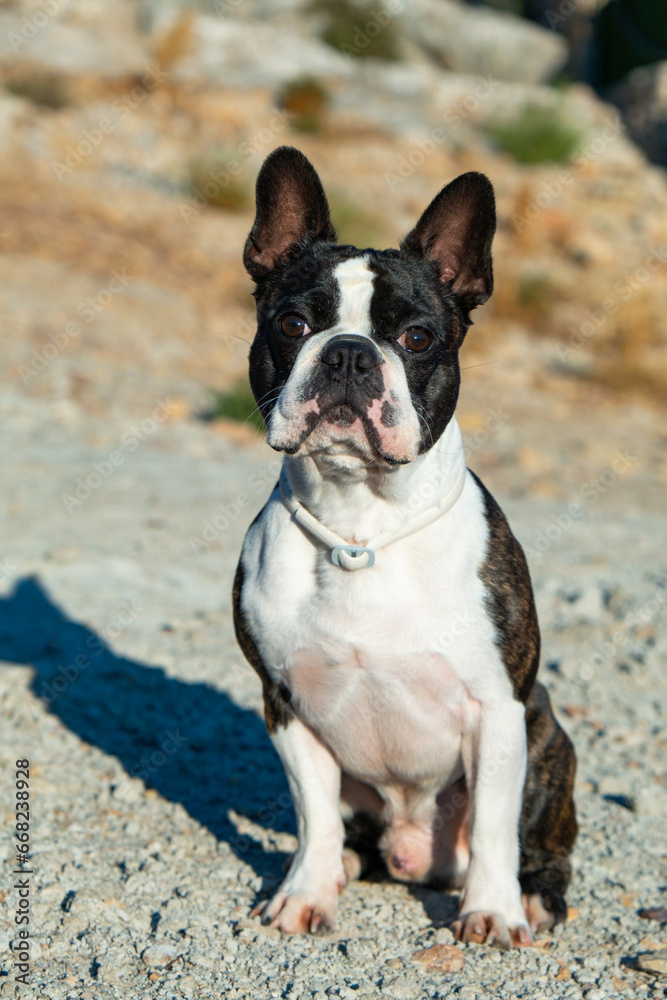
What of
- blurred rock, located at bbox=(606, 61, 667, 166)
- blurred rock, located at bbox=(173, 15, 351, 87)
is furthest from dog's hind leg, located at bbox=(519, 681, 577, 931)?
blurred rock, located at bbox=(606, 61, 667, 166)

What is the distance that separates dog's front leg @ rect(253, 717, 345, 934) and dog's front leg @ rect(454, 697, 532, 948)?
388 millimetres

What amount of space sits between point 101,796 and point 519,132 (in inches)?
739

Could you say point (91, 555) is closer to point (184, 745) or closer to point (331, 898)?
point (184, 745)

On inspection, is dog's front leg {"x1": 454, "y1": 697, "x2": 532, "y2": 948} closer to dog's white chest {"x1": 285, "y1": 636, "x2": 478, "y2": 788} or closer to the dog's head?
dog's white chest {"x1": 285, "y1": 636, "x2": 478, "y2": 788}

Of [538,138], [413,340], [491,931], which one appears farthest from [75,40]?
[491,931]

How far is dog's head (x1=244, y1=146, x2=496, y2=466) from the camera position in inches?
114

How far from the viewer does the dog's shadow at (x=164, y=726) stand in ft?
12.8

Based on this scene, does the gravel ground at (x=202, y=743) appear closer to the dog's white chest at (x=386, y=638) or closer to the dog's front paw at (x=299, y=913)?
the dog's front paw at (x=299, y=913)

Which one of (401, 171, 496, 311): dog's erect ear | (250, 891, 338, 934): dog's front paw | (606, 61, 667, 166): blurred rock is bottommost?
(606, 61, 667, 166): blurred rock

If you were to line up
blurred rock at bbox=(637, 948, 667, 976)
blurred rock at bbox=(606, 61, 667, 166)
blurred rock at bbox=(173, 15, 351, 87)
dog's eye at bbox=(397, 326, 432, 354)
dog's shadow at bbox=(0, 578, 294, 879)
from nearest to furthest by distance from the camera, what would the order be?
blurred rock at bbox=(637, 948, 667, 976) < dog's eye at bbox=(397, 326, 432, 354) < dog's shadow at bbox=(0, 578, 294, 879) < blurred rock at bbox=(173, 15, 351, 87) < blurred rock at bbox=(606, 61, 667, 166)

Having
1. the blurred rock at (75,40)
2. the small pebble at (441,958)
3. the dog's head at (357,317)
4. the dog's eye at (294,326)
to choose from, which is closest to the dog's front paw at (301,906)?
the small pebble at (441,958)

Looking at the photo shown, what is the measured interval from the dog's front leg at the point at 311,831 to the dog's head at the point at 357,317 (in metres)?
0.86

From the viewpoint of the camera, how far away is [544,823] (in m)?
3.31

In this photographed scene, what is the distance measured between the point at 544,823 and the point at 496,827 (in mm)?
363
